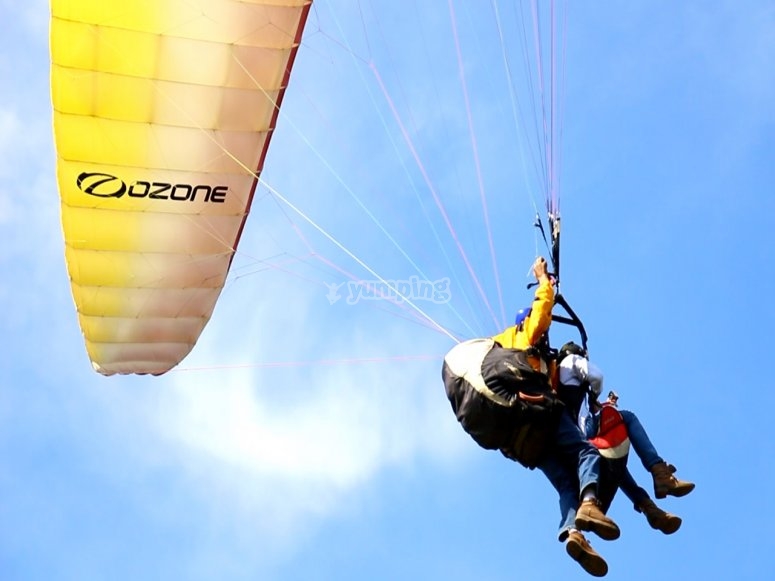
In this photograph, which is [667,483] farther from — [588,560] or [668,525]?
[588,560]

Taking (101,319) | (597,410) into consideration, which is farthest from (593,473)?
(101,319)

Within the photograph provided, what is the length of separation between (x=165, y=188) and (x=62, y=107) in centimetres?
128

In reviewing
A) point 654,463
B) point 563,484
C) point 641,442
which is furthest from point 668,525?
point 563,484

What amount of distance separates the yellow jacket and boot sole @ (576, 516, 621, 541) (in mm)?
1098

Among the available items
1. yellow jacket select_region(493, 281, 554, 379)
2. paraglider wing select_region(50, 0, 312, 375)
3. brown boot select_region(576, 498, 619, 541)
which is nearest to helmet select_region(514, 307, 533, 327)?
yellow jacket select_region(493, 281, 554, 379)

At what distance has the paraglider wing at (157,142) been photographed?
916 cm

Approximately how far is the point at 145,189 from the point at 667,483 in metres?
5.13

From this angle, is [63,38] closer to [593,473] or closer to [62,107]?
[62,107]

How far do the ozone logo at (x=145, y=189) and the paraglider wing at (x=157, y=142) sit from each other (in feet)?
0.03

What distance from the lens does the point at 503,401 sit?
24.7 ft

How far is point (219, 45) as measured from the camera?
31.1 feet

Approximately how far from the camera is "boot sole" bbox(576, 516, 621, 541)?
7062 millimetres

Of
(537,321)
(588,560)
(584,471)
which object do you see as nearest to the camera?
(588,560)

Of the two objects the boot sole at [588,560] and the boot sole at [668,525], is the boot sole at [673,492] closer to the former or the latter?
the boot sole at [668,525]
